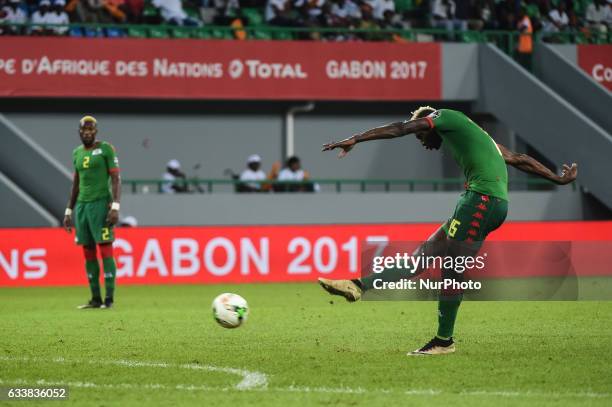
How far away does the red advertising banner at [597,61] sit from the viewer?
89.1ft

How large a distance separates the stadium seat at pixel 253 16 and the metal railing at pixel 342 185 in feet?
11.5

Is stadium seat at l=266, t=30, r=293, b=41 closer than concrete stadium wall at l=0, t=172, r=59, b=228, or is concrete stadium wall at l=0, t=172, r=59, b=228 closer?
concrete stadium wall at l=0, t=172, r=59, b=228

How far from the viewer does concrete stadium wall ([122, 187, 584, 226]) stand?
23531 mm

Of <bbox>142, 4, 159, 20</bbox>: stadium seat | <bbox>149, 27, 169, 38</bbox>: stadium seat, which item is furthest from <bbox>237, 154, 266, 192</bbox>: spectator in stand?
<bbox>142, 4, 159, 20</bbox>: stadium seat

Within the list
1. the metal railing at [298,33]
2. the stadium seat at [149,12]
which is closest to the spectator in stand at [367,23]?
the metal railing at [298,33]

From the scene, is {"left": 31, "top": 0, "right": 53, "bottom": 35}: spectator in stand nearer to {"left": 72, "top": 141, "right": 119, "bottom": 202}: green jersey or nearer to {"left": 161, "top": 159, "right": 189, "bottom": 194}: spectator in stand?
{"left": 161, "top": 159, "right": 189, "bottom": 194}: spectator in stand

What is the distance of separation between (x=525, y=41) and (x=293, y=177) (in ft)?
20.3

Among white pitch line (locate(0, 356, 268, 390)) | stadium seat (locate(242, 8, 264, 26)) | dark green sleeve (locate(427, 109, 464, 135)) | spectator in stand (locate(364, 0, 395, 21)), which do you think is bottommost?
white pitch line (locate(0, 356, 268, 390))

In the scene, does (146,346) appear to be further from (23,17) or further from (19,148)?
(23,17)

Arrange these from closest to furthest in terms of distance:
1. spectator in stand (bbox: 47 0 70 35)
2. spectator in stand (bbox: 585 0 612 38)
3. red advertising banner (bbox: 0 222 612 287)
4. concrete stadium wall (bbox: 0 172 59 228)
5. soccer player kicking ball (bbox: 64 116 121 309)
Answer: soccer player kicking ball (bbox: 64 116 121 309)
red advertising banner (bbox: 0 222 612 287)
concrete stadium wall (bbox: 0 172 59 228)
spectator in stand (bbox: 47 0 70 35)
spectator in stand (bbox: 585 0 612 38)

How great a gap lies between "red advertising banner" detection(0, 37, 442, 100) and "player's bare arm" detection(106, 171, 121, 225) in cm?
1024

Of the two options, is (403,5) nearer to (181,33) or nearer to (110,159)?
(181,33)

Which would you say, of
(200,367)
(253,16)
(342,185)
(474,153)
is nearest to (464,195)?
(474,153)

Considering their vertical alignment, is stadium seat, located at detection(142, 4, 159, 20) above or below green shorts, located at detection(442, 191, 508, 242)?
above
